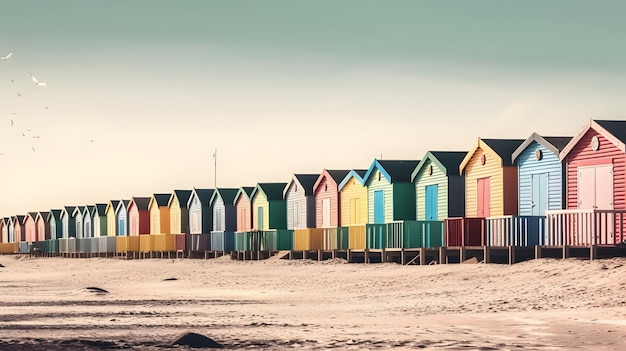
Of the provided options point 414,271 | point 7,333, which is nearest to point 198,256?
point 414,271

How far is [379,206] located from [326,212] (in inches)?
244

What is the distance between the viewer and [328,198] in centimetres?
5047

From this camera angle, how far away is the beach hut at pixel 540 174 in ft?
112

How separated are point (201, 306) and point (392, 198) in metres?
17.9

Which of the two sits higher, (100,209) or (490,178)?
(490,178)

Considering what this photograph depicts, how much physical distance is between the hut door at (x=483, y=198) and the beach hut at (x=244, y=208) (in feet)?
71.2

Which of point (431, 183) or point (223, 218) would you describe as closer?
point (431, 183)

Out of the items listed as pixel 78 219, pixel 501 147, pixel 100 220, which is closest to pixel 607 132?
pixel 501 147

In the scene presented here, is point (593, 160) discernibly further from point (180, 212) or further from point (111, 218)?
point (111, 218)

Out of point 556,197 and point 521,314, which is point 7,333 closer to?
point 521,314

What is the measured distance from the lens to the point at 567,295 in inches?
942

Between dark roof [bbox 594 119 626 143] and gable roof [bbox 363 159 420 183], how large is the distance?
12.5 meters

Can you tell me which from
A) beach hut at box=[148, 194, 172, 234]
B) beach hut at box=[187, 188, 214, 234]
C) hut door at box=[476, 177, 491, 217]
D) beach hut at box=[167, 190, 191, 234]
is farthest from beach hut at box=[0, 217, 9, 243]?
hut door at box=[476, 177, 491, 217]

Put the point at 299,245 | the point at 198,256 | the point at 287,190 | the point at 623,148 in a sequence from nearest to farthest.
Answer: the point at 623,148
the point at 299,245
the point at 287,190
the point at 198,256
